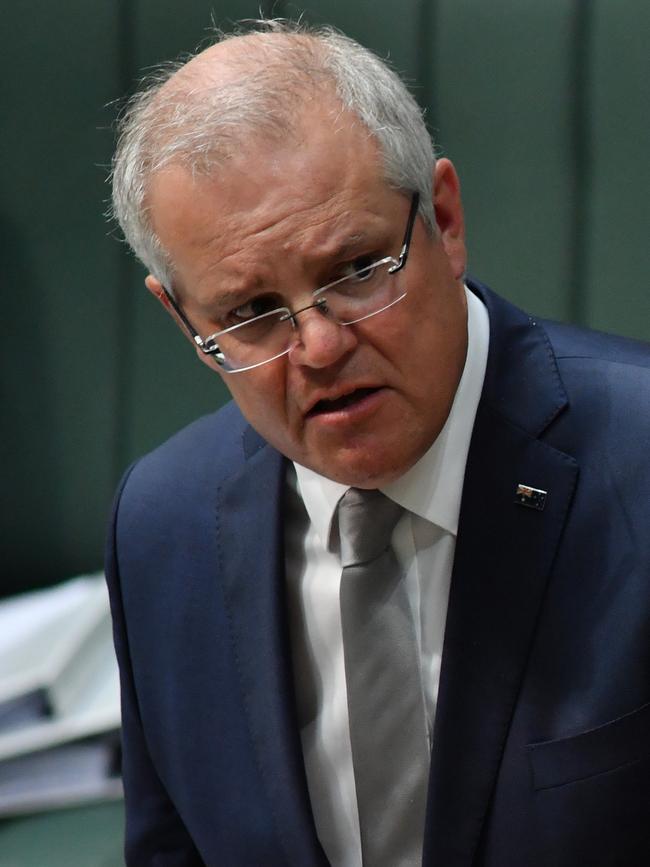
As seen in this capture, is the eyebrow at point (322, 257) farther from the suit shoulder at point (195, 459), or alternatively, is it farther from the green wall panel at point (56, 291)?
the green wall panel at point (56, 291)

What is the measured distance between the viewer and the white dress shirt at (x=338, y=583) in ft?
3.60

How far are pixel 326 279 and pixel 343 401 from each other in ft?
0.35

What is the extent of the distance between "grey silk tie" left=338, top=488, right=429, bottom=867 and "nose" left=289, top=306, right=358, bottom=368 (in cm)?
18

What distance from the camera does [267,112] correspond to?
0.96m

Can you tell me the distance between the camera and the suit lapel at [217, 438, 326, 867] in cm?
114

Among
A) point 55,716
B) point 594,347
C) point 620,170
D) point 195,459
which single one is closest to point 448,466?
point 594,347

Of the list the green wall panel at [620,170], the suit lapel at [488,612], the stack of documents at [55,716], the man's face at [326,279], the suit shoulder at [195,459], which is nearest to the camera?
the man's face at [326,279]

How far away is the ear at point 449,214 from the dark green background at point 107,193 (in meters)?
0.65

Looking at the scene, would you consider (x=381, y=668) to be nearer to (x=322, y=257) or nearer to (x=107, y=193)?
(x=322, y=257)

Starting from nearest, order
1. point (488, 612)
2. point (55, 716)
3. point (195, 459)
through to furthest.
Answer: point (488, 612), point (195, 459), point (55, 716)

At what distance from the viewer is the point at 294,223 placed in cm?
95

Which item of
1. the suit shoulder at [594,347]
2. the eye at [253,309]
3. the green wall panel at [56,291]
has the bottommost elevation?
the green wall panel at [56,291]

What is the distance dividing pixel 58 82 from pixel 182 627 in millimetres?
1001


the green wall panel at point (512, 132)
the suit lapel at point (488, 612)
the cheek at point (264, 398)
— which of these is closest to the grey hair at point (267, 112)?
the cheek at point (264, 398)
